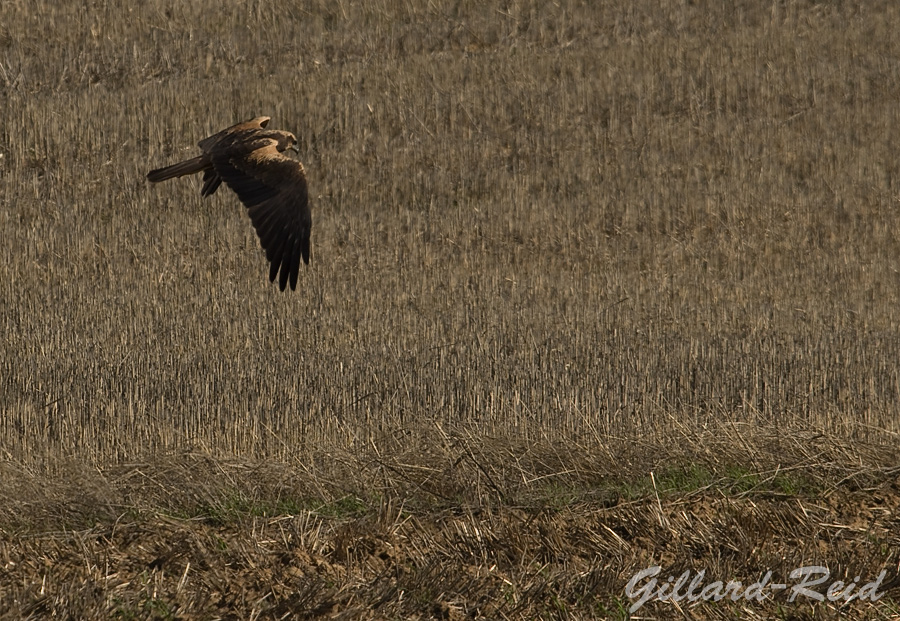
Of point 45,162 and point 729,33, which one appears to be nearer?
point 45,162

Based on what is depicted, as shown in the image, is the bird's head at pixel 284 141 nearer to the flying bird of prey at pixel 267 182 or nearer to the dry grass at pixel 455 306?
the flying bird of prey at pixel 267 182

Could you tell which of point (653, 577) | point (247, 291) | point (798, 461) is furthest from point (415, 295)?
point (653, 577)

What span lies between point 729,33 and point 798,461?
510 inches

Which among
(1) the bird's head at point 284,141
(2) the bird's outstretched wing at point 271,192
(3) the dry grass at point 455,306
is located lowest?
(3) the dry grass at point 455,306

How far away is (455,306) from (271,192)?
5.06 meters

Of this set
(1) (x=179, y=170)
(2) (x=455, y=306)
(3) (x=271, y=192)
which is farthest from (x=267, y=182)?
(2) (x=455, y=306)

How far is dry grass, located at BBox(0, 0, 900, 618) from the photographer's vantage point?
5.59 m

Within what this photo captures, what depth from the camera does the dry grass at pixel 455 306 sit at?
5.59m

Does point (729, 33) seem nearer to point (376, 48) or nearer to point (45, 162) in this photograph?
point (376, 48)

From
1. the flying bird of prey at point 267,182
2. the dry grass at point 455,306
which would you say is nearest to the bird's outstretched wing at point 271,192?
the flying bird of prey at point 267,182

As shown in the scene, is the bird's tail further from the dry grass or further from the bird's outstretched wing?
the dry grass

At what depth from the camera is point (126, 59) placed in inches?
679

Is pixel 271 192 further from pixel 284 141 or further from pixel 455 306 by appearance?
pixel 455 306

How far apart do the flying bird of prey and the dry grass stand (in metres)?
1.08
